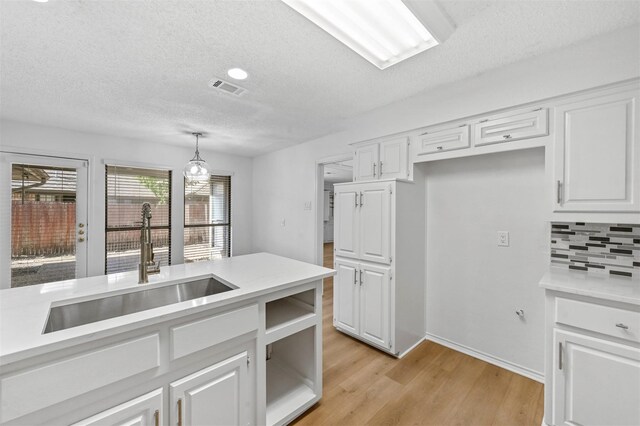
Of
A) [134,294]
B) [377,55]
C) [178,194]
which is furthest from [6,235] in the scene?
[377,55]

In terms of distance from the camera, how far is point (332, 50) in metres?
1.77

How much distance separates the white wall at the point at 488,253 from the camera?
2174 mm

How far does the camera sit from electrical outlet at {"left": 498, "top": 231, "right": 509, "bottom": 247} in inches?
91.1

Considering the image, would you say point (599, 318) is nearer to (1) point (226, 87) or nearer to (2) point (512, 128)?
(2) point (512, 128)

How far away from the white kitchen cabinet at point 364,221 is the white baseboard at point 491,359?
107cm

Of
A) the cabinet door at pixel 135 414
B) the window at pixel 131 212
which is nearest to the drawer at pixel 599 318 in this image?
the cabinet door at pixel 135 414

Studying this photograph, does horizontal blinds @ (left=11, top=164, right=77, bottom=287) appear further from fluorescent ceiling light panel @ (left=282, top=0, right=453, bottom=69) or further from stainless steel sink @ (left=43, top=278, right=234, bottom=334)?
fluorescent ceiling light panel @ (left=282, top=0, right=453, bottom=69)

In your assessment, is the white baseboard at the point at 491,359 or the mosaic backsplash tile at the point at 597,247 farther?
the white baseboard at the point at 491,359

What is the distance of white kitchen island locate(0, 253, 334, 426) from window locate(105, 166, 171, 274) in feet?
8.38

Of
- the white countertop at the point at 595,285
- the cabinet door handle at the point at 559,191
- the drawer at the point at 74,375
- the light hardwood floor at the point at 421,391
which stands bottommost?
the light hardwood floor at the point at 421,391

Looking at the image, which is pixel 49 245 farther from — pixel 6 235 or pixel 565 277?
pixel 565 277

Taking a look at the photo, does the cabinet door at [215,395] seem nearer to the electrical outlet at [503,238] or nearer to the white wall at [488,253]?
the white wall at [488,253]

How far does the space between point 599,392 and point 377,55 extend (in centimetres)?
236

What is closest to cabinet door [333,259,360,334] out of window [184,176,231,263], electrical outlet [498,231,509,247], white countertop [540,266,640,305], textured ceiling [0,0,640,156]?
electrical outlet [498,231,509,247]
